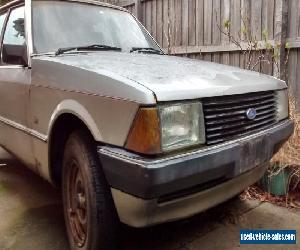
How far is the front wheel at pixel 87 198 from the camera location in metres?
2.17

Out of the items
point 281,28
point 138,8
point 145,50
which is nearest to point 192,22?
point 138,8

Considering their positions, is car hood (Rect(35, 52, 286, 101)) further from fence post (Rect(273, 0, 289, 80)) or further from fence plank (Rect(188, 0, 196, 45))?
fence plank (Rect(188, 0, 196, 45))

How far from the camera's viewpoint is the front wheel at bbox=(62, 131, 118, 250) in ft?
7.11

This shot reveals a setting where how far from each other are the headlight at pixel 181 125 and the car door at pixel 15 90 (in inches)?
57.8

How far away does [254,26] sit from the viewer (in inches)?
203

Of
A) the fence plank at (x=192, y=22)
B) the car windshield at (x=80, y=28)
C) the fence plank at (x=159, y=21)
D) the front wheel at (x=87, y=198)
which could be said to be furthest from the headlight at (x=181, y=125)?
the fence plank at (x=159, y=21)

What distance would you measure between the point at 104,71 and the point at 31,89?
94 cm

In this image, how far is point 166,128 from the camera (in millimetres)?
1925

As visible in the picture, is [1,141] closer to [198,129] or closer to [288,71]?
[198,129]

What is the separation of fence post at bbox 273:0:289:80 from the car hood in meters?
2.13

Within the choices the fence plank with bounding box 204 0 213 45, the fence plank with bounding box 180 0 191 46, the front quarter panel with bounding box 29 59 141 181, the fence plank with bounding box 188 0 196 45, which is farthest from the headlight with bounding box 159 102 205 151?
the fence plank with bounding box 180 0 191 46

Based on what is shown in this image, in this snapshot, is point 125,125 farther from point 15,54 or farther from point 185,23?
point 185,23

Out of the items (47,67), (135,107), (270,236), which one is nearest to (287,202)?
(270,236)

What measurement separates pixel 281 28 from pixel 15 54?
10.7 ft
